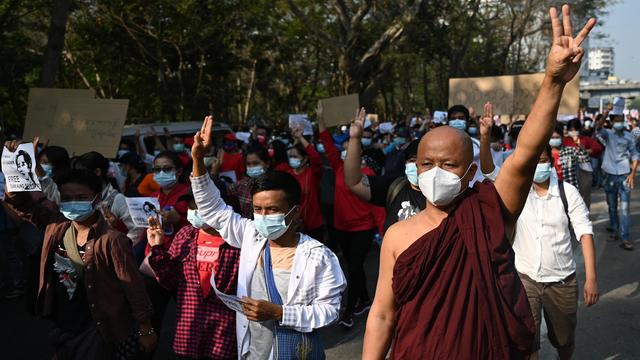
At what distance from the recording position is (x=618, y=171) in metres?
9.38

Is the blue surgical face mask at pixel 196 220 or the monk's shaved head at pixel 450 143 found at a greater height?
the monk's shaved head at pixel 450 143

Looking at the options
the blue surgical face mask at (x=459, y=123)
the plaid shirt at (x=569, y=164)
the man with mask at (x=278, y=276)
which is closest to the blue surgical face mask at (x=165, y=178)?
the man with mask at (x=278, y=276)

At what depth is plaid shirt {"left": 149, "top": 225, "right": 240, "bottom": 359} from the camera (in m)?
3.54

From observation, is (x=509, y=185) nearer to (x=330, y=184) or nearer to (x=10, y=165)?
(x=10, y=165)

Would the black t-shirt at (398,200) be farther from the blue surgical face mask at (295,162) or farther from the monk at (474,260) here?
the blue surgical face mask at (295,162)

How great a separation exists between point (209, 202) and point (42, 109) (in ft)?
19.3

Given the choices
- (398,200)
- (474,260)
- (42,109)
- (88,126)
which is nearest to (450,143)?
(474,260)

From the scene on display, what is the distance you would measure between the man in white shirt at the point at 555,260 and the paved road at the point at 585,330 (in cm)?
93

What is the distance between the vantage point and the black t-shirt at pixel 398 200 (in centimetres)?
406

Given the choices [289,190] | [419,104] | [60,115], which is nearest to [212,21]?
[60,115]

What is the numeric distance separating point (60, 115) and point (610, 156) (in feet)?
24.2

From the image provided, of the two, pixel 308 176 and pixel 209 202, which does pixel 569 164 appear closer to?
pixel 308 176

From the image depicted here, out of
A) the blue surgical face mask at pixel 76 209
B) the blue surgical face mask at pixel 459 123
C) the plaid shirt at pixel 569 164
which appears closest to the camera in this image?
the blue surgical face mask at pixel 76 209

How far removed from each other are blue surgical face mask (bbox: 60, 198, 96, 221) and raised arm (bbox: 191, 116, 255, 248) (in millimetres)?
726
